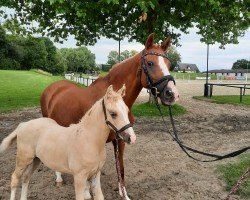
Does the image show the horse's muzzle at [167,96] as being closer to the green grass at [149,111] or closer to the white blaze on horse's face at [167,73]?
the white blaze on horse's face at [167,73]

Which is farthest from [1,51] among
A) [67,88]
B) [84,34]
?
[67,88]

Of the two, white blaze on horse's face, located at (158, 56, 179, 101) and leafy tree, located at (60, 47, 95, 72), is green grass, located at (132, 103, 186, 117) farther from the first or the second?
leafy tree, located at (60, 47, 95, 72)

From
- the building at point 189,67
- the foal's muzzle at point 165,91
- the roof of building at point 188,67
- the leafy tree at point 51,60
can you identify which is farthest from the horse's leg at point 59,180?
the building at point 189,67

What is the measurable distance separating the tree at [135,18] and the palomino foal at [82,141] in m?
8.77

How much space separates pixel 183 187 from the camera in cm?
676

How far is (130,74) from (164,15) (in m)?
10.6

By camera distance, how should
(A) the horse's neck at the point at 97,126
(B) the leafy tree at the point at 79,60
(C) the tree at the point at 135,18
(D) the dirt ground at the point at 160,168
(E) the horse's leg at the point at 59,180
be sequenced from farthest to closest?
(B) the leafy tree at the point at 79,60 < (C) the tree at the point at 135,18 < (E) the horse's leg at the point at 59,180 < (D) the dirt ground at the point at 160,168 < (A) the horse's neck at the point at 97,126

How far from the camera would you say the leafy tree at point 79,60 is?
126m

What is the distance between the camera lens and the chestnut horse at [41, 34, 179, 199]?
5266 millimetres

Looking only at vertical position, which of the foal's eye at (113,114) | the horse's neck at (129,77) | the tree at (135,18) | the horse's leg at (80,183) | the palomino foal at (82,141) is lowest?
the horse's leg at (80,183)

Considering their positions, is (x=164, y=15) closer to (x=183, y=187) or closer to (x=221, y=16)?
(x=221, y=16)

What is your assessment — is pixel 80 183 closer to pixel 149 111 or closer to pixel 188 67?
pixel 149 111

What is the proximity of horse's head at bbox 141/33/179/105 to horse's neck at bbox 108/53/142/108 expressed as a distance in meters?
0.16

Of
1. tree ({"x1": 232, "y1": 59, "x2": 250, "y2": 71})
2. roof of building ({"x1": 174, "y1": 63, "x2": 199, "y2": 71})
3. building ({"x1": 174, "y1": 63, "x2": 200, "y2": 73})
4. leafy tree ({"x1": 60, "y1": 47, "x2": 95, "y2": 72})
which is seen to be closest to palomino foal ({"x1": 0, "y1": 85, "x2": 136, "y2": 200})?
leafy tree ({"x1": 60, "y1": 47, "x2": 95, "y2": 72})
